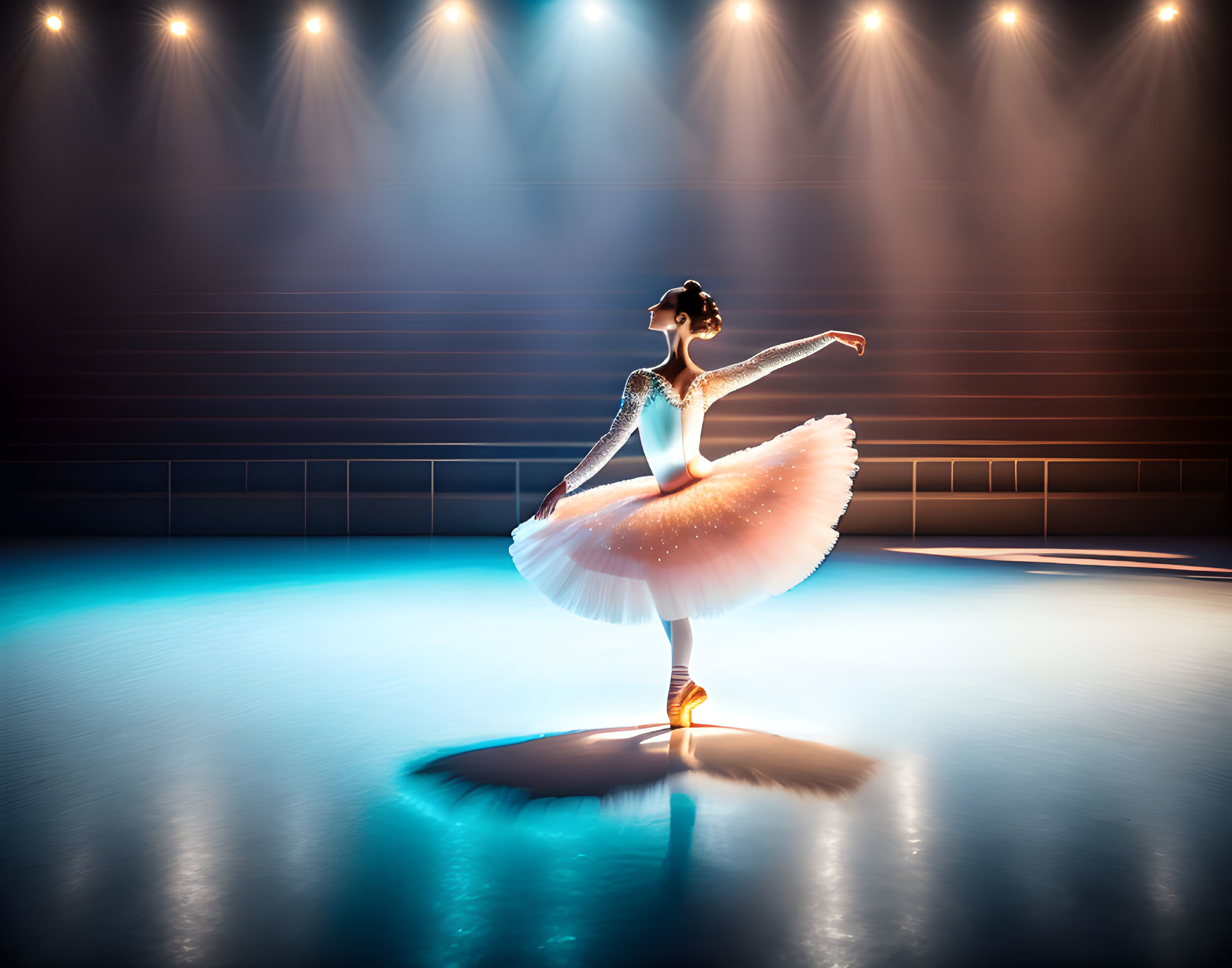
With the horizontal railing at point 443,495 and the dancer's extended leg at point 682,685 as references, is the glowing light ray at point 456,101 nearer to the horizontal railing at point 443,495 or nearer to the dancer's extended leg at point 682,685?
the horizontal railing at point 443,495

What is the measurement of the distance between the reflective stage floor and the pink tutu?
36 cm

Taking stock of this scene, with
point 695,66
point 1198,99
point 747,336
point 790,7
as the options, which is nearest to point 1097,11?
point 1198,99

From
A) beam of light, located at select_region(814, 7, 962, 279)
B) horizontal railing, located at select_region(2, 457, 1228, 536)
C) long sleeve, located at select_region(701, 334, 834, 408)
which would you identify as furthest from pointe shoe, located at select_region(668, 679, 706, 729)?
beam of light, located at select_region(814, 7, 962, 279)

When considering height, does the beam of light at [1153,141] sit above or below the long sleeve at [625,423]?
above

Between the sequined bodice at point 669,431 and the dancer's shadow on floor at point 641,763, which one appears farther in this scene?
the sequined bodice at point 669,431

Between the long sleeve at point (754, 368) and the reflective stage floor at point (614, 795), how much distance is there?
858mm

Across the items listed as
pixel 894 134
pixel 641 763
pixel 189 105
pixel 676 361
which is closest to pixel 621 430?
pixel 676 361

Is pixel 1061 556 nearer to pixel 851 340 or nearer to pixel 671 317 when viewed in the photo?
pixel 851 340

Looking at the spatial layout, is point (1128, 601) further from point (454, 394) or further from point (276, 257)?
point (276, 257)

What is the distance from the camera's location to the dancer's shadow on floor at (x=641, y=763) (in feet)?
6.31

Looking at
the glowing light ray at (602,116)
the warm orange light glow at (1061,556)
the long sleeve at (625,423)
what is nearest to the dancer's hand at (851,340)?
the long sleeve at (625,423)

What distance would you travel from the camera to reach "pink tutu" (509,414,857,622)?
6.93ft

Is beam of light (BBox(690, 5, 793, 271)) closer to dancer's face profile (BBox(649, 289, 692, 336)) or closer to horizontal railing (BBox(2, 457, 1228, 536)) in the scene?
horizontal railing (BBox(2, 457, 1228, 536))

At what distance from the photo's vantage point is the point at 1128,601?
4.43 meters
